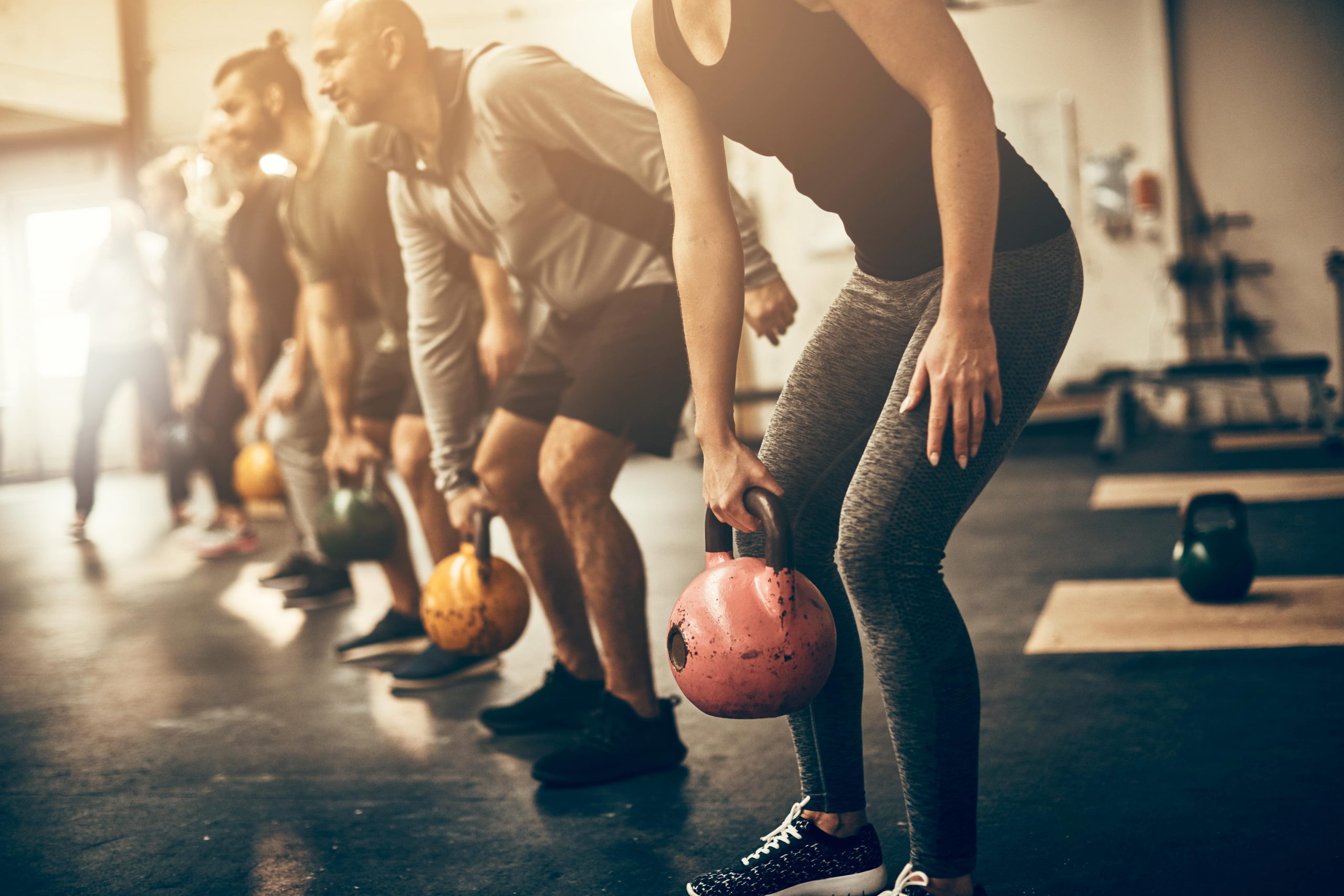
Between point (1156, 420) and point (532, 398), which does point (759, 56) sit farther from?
point (1156, 420)

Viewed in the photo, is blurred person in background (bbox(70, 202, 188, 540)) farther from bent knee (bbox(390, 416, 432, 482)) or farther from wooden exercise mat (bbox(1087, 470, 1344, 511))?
wooden exercise mat (bbox(1087, 470, 1344, 511))

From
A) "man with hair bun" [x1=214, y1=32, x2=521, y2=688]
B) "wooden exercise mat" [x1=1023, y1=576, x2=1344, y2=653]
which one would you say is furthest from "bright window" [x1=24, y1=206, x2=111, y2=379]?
"wooden exercise mat" [x1=1023, y1=576, x2=1344, y2=653]

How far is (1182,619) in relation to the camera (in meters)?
2.91

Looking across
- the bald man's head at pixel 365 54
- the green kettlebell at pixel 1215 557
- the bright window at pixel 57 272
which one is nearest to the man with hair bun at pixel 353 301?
the bald man's head at pixel 365 54

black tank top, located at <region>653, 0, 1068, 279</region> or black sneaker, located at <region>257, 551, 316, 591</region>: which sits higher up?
black tank top, located at <region>653, 0, 1068, 279</region>

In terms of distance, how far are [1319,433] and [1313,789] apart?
5.59 m

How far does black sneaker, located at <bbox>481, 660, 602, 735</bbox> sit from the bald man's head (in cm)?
115

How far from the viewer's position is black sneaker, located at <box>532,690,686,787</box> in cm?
206

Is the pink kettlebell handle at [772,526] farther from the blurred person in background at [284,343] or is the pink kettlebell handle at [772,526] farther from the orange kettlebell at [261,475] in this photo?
the orange kettlebell at [261,475]

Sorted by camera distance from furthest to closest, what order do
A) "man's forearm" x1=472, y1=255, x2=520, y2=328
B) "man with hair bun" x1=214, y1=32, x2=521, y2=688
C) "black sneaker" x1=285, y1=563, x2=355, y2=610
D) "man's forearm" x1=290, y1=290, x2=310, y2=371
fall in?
"black sneaker" x1=285, y1=563, x2=355, y2=610, "man's forearm" x1=290, y1=290, x2=310, y2=371, "man with hair bun" x1=214, y1=32, x2=521, y2=688, "man's forearm" x1=472, y1=255, x2=520, y2=328

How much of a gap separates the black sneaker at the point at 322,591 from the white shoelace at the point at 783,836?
8.73ft

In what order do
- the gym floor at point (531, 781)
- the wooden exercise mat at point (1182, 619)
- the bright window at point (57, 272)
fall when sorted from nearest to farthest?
the gym floor at point (531, 781), the wooden exercise mat at point (1182, 619), the bright window at point (57, 272)

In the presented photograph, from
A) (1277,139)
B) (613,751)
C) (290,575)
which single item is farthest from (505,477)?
(1277,139)

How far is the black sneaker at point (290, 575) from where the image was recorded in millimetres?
4344
